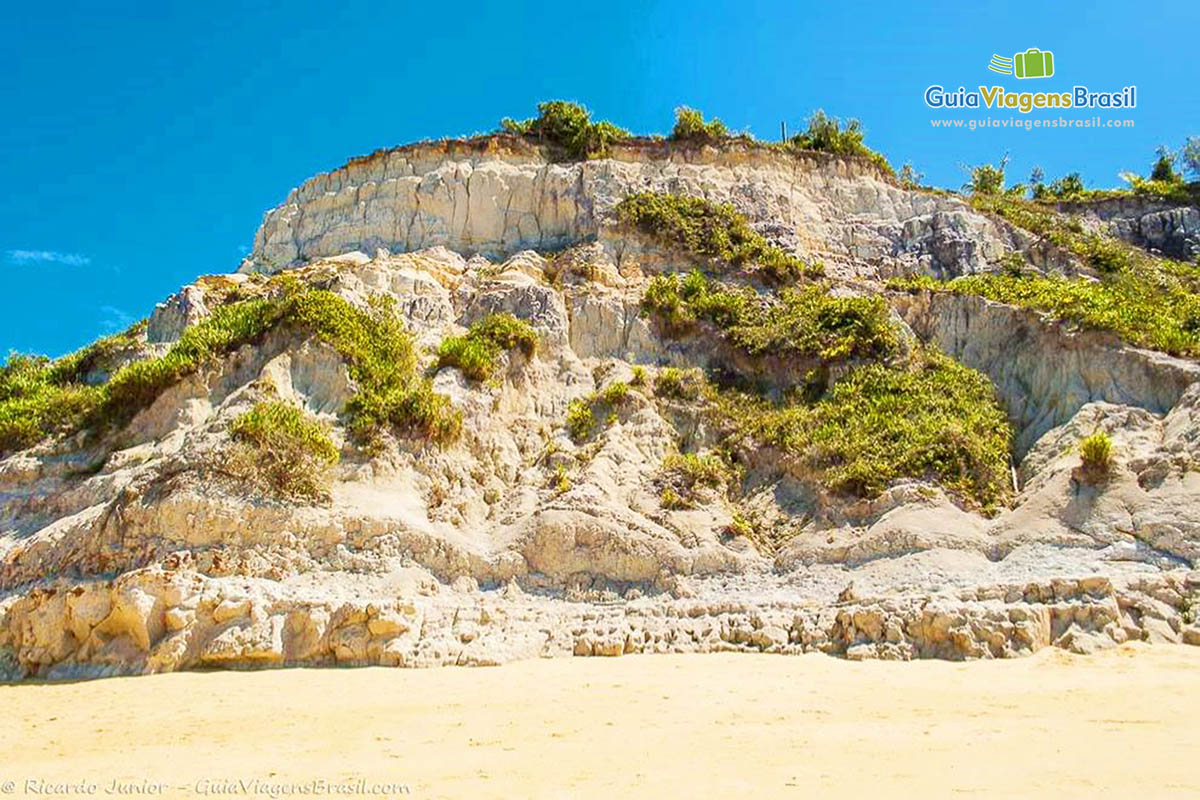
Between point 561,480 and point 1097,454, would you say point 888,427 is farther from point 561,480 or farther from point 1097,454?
point 561,480

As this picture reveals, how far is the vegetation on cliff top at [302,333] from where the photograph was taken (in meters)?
15.8

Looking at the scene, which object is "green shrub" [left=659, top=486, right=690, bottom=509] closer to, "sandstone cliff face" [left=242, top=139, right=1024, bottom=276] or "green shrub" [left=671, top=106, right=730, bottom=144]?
"sandstone cliff face" [left=242, top=139, right=1024, bottom=276]

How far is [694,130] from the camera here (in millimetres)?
25547

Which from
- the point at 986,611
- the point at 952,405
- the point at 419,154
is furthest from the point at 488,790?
the point at 419,154

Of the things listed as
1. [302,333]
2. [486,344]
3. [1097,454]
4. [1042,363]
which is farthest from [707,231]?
[1097,454]

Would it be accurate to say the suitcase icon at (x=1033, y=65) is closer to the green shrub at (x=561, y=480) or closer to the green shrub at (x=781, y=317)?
the green shrub at (x=781, y=317)

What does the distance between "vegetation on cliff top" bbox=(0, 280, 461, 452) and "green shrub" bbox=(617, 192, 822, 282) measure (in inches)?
316

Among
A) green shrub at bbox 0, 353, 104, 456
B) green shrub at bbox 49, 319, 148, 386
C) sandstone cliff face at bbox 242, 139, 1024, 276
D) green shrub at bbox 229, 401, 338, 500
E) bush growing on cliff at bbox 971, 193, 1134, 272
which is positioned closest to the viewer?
green shrub at bbox 229, 401, 338, 500

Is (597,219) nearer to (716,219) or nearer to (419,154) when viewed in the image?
(716,219)

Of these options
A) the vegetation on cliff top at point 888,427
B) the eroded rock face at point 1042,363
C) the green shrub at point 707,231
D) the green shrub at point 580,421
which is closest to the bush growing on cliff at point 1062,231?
the eroded rock face at point 1042,363

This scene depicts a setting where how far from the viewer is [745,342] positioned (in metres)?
19.2

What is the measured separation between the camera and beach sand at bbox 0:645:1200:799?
588cm

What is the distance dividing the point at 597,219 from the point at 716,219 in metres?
3.42

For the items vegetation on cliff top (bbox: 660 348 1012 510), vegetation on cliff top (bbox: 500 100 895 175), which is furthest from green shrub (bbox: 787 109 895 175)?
vegetation on cliff top (bbox: 660 348 1012 510)
